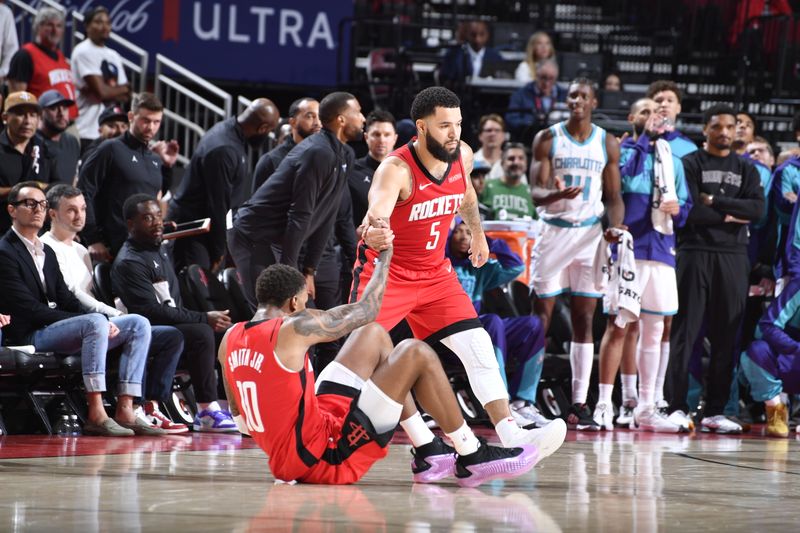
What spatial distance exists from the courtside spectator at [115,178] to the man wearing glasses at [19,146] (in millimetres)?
325

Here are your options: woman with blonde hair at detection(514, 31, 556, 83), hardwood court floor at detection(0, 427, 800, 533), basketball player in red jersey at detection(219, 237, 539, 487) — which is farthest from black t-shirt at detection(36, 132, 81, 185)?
woman with blonde hair at detection(514, 31, 556, 83)

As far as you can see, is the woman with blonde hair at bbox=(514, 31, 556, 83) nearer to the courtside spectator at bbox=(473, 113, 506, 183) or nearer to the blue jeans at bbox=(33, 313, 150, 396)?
the courtside spectator at bbox=(473, 113, 506, 183)

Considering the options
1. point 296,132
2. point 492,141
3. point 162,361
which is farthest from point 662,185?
point 162,361

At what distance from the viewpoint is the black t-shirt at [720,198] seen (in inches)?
330

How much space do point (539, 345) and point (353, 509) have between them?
4.19 m

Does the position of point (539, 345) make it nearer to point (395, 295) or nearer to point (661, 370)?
point (661, 370)

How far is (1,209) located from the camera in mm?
7770

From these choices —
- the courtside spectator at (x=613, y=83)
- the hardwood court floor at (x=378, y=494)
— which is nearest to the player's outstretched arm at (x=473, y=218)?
the hardwood court floor at (x=378, y=494)

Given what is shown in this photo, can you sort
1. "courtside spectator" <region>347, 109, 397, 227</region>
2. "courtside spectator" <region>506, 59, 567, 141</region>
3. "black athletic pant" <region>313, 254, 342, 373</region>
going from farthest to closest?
"courtside spectator" <region>506, 59, 567, 141</region>, "courtside spectator" <region>347, 109, 397, 227</region>, "black athletic pant" <region>313, 254, 342, 373</region>

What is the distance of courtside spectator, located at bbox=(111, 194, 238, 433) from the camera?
7.47 meters

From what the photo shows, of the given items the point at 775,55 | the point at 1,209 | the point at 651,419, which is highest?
the point at 775,55

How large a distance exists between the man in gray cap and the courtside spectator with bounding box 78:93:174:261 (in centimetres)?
42

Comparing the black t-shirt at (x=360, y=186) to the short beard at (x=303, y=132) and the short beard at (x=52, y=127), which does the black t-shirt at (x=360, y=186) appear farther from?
the short beard at (x=52, y=127)

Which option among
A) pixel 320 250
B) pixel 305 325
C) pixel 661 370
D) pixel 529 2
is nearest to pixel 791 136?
pixel 529 2
